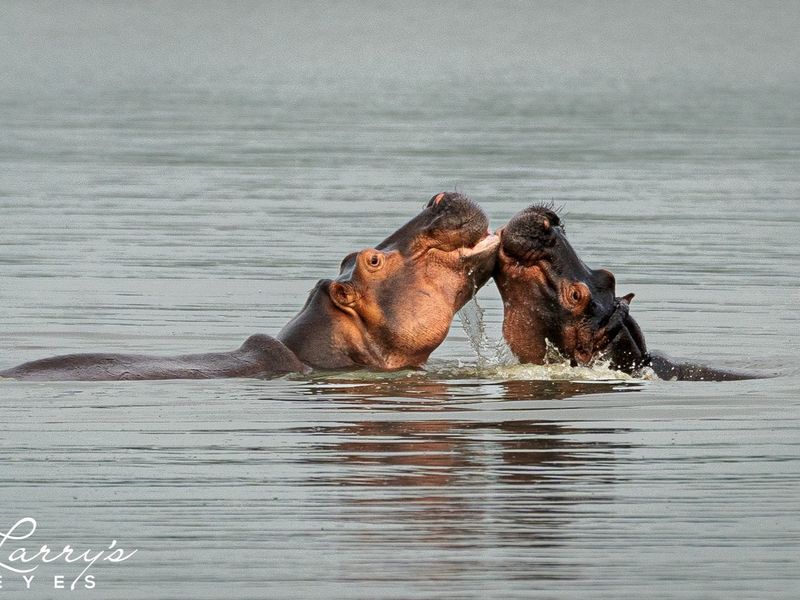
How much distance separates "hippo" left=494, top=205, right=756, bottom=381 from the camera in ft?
40.2

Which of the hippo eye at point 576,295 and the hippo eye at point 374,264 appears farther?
the hippo eye at point 576,295

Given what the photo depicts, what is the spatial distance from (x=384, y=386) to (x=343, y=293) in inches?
24.7

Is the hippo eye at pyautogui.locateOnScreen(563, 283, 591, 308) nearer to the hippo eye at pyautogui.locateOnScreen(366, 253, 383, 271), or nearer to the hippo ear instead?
the hippo eye at pyautogui.locateOnScreen(366, 253, 383, 271)

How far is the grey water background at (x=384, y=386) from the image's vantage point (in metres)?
8.44

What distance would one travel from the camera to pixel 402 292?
12.2m

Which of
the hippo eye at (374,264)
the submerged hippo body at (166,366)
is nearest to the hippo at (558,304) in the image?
the hippo eye at (374,264)

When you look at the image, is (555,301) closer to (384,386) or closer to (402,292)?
(402,292)

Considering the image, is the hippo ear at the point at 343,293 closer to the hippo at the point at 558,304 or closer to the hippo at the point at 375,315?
the hippo at the point at 375,315

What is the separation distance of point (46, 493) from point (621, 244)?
1192 cm

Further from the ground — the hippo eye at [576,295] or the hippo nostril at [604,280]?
the hippo nostril at [604,280]

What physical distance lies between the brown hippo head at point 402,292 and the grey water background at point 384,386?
24 centimetres

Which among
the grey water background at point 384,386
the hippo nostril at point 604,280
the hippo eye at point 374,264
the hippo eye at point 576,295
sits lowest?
the grey water background at point 384,386

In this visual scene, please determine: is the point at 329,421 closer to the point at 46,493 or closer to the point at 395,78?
the point at 46,493

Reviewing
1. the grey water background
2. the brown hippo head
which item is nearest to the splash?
the grey water background
